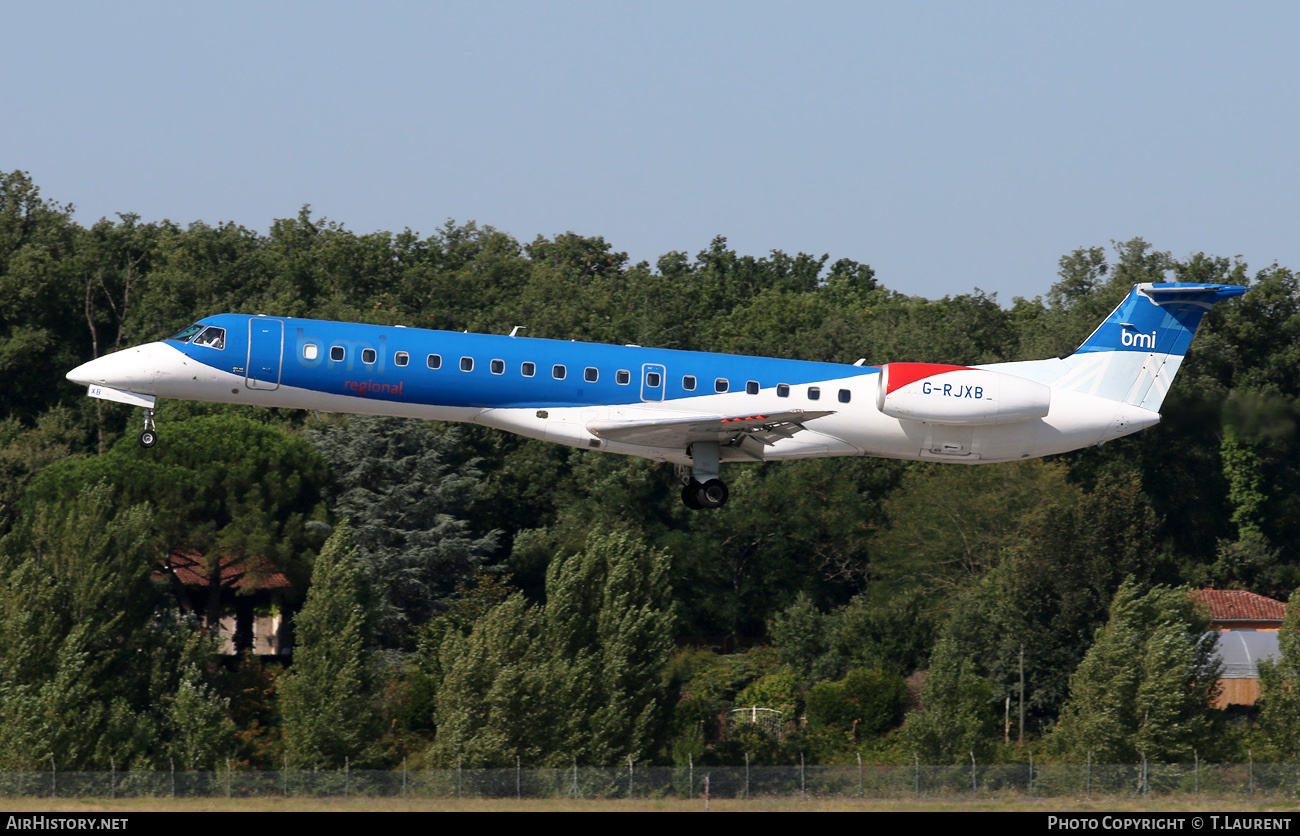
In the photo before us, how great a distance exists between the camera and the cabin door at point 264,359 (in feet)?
93.6

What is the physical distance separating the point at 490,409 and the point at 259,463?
114 feet

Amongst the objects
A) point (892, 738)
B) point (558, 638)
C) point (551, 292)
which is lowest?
point (892, 738)

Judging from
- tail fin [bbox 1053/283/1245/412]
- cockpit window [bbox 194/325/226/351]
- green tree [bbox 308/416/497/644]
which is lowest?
green tree [bbox 308/416/497/644]

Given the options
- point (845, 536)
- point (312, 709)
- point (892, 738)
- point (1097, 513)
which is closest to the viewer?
point (312, 709)

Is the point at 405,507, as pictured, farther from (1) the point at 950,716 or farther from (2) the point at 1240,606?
(2) the point at 1240,606

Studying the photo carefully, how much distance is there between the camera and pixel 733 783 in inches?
1427

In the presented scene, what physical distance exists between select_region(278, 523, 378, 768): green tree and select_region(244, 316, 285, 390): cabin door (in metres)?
20.1

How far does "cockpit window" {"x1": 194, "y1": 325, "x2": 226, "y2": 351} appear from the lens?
2873cm

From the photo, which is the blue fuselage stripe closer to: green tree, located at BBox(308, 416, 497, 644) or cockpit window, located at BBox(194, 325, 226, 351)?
cockpit window, located at BBox(194, 325, 226, 351)

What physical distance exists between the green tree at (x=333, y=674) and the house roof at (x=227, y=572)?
28.5 feet

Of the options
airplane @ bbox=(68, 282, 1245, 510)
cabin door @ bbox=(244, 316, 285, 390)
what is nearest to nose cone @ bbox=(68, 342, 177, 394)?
airplane @ bbox=(68, 282, 1245, 510)

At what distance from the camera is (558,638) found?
48.8 meters
